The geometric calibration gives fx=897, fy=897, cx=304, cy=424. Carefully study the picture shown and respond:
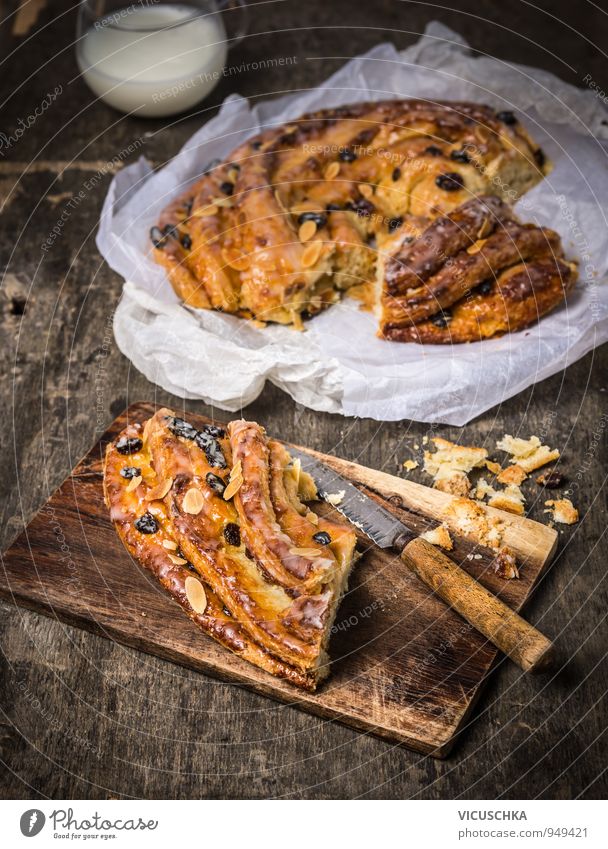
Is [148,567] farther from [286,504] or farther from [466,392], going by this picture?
[466,392]

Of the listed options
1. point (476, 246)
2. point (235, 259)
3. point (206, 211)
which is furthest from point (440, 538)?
point (206, 211)

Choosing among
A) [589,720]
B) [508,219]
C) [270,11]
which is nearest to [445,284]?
[508,219]

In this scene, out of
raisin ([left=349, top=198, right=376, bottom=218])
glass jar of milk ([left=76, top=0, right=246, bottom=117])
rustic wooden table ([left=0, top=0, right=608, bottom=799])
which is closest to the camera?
rustic wooden table ([left=0, top=0, right=608, bottom=799])

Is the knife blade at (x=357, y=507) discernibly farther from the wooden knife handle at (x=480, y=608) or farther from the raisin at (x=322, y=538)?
the raisin at (x=322, y=538)

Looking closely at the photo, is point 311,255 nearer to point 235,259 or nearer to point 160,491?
point 235,259

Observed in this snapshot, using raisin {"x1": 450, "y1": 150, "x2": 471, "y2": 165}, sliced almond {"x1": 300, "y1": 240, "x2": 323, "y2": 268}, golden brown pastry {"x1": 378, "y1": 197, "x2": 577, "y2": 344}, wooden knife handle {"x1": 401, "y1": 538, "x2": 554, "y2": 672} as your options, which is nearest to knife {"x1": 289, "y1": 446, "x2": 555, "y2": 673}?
wooden knife handle {"x1": 401, "y1": 538, "x2": 554, "y2": 672}

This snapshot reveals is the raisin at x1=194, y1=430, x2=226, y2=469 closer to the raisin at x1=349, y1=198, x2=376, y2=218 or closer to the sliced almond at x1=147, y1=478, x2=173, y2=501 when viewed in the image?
the sliced almond at x1=147, y1=478, x2=173, y2=501
